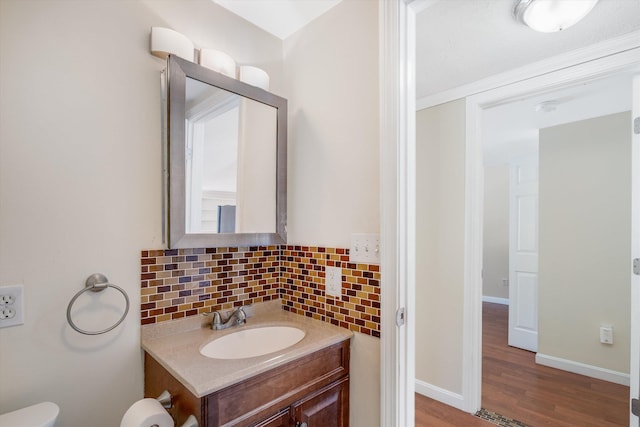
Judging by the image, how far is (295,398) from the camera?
3.54 feet

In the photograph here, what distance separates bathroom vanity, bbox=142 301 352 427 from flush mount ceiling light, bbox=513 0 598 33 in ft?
5.28

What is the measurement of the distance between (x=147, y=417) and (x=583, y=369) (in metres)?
3.37

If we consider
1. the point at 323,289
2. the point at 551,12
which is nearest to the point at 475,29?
the point at 551,12

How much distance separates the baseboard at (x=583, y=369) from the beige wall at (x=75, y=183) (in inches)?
130

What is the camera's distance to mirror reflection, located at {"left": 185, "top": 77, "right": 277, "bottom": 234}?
1.23 m

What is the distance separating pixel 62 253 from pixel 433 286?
2.15 meters

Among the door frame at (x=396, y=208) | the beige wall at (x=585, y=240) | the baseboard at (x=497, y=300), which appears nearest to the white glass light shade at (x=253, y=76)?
the door frame at (x=396, y=208)

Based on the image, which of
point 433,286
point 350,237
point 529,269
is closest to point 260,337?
point 350,237

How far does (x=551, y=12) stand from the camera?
133cm

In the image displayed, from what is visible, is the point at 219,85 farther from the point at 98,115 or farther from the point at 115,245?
the point at 115,245

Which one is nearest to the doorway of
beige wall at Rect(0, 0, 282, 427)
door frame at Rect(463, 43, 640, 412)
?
door frame at Rect(463, 43, 640, 412)

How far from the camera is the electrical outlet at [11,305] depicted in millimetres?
903

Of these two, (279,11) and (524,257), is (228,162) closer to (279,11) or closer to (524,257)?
(279,11)

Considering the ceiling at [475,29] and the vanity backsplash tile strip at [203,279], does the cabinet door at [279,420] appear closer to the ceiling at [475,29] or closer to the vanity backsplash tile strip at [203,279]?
the vanity backsplash tile strip at [203,279]
